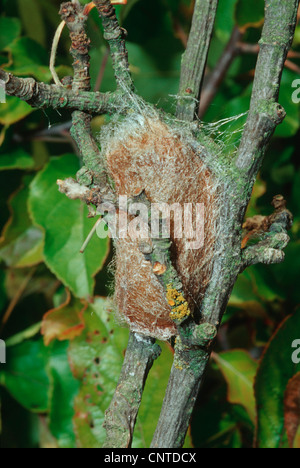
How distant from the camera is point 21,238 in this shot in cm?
103

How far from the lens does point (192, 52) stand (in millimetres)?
583

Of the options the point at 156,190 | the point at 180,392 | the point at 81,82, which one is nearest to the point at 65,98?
the point at 81,82

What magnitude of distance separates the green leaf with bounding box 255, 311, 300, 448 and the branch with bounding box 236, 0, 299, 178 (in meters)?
0.43

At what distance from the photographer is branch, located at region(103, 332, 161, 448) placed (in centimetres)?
52

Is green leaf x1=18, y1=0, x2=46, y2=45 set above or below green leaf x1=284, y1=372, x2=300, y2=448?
above

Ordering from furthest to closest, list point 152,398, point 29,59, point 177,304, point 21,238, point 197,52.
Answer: point 21,238, point 29,59, point 152,398, point 197,52, point 177,304

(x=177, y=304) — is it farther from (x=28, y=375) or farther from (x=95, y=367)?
(x=28, y=375)

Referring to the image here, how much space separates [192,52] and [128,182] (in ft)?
0.64

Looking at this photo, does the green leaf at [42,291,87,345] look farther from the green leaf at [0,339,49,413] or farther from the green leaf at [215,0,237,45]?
the green leaf at [215,0,237,45]

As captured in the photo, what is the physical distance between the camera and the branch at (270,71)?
520 millimetres

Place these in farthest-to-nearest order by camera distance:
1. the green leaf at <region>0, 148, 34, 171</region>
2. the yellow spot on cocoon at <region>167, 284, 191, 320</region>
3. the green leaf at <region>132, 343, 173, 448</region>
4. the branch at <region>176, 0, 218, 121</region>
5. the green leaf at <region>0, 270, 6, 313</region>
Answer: the green leaf at <region>0, 270, 6, 313</region> < the green leaf at <region>0, 148, 34, 171</region> < the green leaf at <region>132, 343, 173, 448</region> < the branch at <region>176, 0, 218, 121</region> < the yellow spot on cocoon at <region>167, 284, 191, 320</region>

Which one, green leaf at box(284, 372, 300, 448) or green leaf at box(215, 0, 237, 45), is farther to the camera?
green leaf at box(215, 0, 237, 45)

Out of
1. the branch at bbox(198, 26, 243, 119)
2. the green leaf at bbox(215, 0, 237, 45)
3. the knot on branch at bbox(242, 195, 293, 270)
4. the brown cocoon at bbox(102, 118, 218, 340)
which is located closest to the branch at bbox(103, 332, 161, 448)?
the brown cocoon at bbox(102, 118, 218, 340)

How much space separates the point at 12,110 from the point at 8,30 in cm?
24
